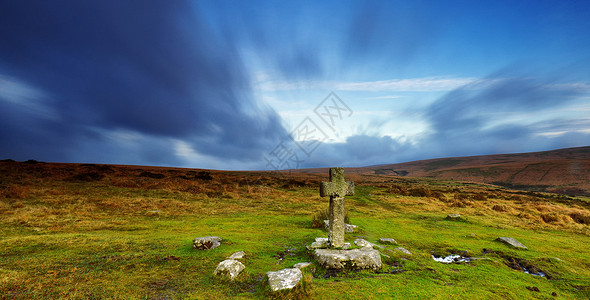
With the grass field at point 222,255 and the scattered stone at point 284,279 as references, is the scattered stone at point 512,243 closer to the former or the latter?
the grass field at point 222,255

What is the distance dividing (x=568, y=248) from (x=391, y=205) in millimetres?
13223

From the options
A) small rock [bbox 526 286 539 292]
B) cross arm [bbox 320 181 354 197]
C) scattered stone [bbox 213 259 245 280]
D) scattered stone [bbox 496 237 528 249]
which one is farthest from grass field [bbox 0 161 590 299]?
cross arm [bbox 320 181 354 197]

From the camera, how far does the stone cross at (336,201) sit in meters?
8.37

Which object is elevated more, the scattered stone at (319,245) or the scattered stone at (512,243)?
the scattered stone at (319,245)

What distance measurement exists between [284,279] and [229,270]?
162 centimetres

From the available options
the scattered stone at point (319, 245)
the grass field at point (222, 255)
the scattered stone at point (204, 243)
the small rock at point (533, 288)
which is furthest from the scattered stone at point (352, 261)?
the scattered stone at point (204, 243)

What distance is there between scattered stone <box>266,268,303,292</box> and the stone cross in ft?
10.1

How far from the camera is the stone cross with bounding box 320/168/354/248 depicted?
27.5 feet

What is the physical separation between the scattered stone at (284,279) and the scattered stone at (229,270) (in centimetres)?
102

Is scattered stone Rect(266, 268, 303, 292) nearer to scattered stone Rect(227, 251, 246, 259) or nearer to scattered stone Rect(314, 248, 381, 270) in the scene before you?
scattered stone Rect(314, 248, 381, 270)

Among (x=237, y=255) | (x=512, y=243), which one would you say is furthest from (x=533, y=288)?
(x=237, y=255)

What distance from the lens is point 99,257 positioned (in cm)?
715

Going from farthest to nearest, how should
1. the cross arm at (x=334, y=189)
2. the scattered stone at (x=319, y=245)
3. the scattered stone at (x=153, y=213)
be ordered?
the scattered stone at (x=153, y=213)
the cross arm at (x=334, y=189)
the scattered stone at (x=319, y=245)

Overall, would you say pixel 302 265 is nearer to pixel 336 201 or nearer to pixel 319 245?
pixel 319 245
